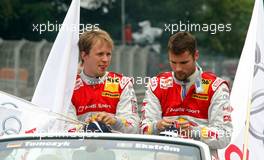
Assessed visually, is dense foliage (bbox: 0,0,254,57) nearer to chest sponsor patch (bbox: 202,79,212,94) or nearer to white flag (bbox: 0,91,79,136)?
white flag (bbox: 0,91,79,136)

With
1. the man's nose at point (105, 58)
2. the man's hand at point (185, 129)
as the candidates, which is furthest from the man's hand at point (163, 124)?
the man's nose at point (105, 58)

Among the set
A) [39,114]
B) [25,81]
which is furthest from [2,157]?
[25,81]

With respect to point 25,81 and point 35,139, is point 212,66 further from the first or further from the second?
point 35,139

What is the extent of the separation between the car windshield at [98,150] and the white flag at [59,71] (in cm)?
226

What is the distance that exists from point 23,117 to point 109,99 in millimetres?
764

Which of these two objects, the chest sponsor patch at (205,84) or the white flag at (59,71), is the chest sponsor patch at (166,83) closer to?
the chest sponsor patch at (205,84)

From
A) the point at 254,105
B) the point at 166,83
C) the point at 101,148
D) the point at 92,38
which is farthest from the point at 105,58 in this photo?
the point at 101,148

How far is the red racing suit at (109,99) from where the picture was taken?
8.20 meters

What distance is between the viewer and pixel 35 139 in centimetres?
670

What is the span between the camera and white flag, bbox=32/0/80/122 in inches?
356

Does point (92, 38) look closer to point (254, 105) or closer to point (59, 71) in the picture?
point (59, 71)

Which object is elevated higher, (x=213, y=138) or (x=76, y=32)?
(x=76, y=32)

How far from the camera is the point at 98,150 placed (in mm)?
6516

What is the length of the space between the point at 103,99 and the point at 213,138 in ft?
3.26
